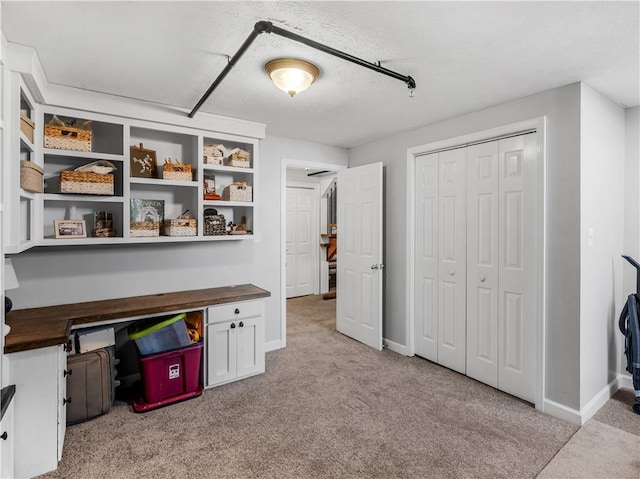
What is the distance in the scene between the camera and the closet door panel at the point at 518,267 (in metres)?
2.66

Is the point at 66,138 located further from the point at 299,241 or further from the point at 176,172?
the point at 299,241

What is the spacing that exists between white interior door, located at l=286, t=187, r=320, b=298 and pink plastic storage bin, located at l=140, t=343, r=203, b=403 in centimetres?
364

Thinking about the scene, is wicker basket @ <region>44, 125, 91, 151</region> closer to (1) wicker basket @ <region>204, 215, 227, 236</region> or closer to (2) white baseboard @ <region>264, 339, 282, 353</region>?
(1) wicker basket @ <region>204, 215, 227, 236</region>

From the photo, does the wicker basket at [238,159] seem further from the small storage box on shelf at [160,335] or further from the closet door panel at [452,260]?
the closet door panel at [452,260]

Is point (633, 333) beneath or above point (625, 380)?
above

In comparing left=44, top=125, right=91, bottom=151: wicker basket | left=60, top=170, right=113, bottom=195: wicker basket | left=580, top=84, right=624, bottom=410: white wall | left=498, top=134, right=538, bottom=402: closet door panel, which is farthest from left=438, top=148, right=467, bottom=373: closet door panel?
left=44, top=125, right=91, bottom=151: wicker basket

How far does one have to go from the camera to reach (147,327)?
2.70 meters

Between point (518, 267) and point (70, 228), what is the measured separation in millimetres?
3411

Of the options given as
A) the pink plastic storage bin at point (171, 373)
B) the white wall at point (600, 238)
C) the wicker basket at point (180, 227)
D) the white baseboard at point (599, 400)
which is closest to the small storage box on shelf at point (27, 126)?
the wicker basket at point (180, 227)

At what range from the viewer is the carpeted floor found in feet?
6.54

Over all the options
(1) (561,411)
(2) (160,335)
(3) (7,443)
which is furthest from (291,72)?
(1) (561,411)

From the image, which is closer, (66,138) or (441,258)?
(66,138)

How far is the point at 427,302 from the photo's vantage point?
3541 millimetres

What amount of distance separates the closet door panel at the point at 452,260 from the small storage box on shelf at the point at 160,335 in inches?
91.0
